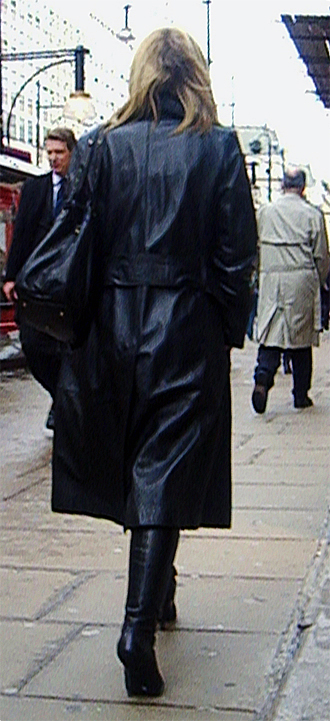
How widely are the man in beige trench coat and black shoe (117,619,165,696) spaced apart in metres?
6.12

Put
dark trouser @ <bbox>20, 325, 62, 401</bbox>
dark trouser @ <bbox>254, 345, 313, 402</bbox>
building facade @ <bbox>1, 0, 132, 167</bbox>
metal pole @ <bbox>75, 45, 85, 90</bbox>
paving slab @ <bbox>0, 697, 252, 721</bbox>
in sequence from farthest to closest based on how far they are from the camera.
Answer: building facade @ <bbox>1, 0, 132, 167</bbox> < metal pole @ <bbox>75, 45, 85, 90</bbox> < dark trouser @ <bbox>254, 345, 313, 402</bbox> < dark trouser @ <bbox>20, 325, 62, 401</bbox> < paving slab @ <bbox>0, 697, 252, 721</bbox>

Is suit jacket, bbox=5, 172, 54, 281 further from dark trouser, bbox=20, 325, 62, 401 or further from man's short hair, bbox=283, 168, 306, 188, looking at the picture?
man's short hair, bbox=283, 168, 306, 188

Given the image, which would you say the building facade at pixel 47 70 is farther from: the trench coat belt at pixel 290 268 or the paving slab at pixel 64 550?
the paving slab at pixel 64 550

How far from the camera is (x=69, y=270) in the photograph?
3.59 metres

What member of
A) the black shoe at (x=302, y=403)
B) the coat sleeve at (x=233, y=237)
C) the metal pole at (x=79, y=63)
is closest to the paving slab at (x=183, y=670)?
the coat sleeve at (x=233, y=237)

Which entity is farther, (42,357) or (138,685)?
(42,357)

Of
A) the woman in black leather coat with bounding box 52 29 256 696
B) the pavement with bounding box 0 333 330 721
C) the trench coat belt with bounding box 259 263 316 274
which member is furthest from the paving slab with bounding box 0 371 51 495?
the woman in black leather coat with bounding box 52 29 256 696

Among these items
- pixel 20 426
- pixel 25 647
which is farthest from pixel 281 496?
pixel 20 426

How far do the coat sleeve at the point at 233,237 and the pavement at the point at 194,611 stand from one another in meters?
0.99

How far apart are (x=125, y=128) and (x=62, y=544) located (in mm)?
2293

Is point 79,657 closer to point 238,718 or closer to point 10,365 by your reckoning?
point 238,718

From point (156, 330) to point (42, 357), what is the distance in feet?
9.24

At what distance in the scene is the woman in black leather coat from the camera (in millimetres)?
3572

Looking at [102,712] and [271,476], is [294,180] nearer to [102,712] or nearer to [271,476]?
[271,476]
